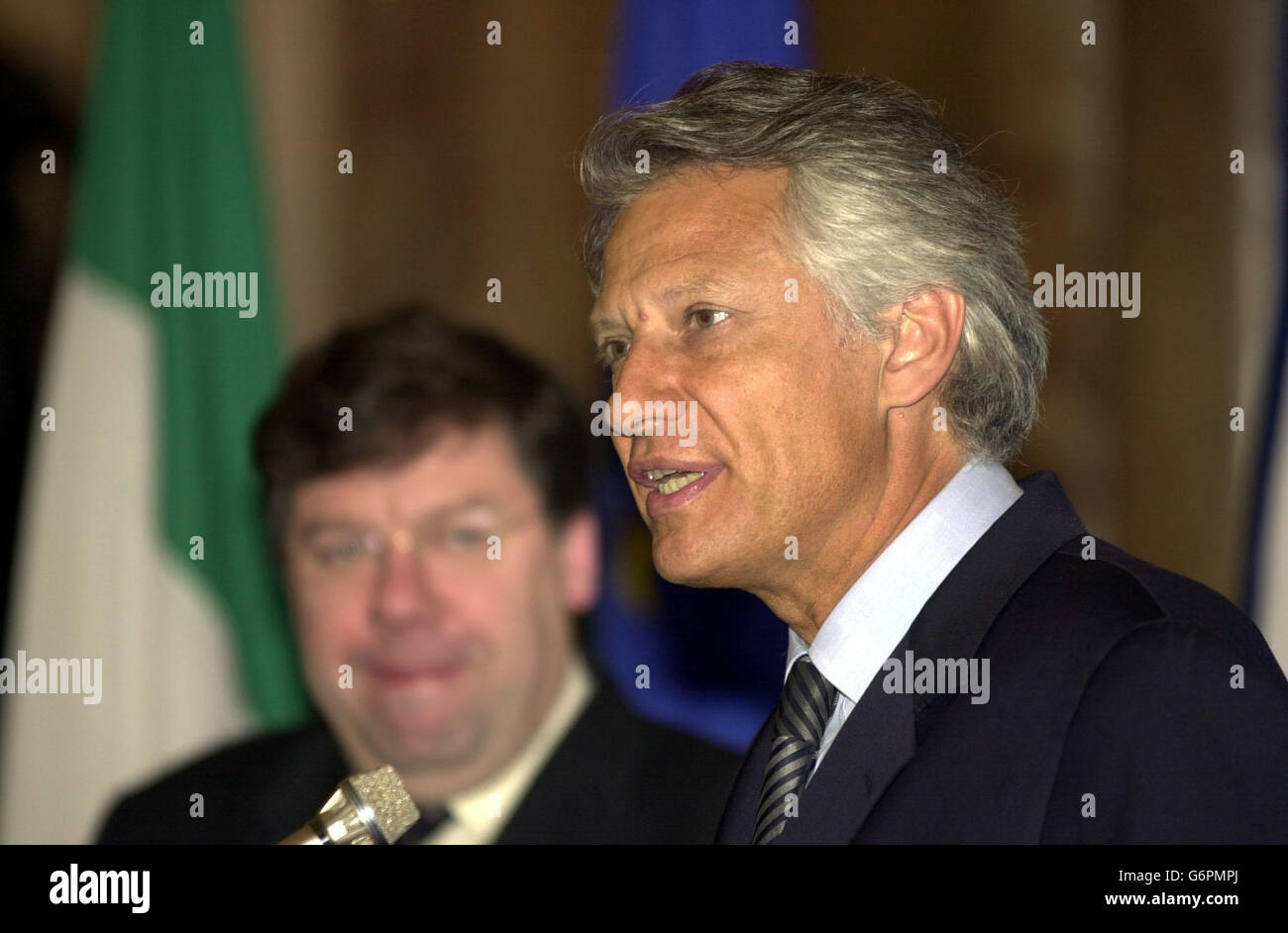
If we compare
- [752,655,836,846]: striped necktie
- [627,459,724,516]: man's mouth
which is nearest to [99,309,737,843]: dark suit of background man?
[627,459,724,516]: man's mouth

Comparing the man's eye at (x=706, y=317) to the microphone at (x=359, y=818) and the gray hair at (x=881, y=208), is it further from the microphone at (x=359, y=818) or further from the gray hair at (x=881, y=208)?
the microphone at (x=359, y=818)

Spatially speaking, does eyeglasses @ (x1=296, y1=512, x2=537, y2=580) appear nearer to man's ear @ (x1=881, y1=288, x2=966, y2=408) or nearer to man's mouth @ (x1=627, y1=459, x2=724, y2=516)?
man's mouth @ (x1=627, y1=459, x2=724, y2=516)

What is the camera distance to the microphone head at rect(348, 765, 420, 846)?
1030 mm

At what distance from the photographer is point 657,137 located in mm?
1625

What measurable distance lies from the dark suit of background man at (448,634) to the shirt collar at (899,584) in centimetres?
172

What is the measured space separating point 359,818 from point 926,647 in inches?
21.9

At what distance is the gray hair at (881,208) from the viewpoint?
155 centimetres

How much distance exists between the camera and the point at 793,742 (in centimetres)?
140

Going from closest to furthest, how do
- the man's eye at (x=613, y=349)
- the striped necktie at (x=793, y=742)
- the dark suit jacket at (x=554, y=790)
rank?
1. the striped necktie at (x=793, y=742)
2. the man's eye at (x=613, y=349)
3. the dark suit jacket at (x=554, y=790)

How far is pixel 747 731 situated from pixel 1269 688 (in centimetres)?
221

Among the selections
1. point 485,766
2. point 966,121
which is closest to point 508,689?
point 485,766

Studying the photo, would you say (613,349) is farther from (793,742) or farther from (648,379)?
(793,742)

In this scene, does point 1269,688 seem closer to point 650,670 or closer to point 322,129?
point 650,670

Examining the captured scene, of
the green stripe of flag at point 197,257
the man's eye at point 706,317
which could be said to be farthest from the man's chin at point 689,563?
the green stripe of flag at point 197,257
